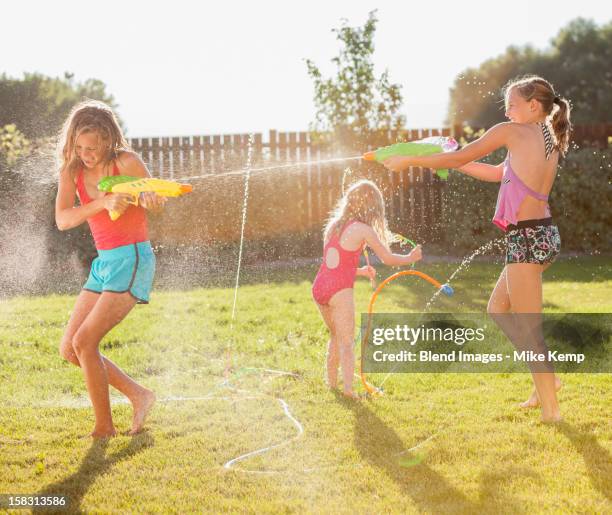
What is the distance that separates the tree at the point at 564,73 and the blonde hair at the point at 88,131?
28322mm

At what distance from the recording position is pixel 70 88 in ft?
90.7

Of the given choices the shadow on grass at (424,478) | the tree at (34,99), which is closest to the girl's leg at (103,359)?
the shadow on grass at (424,478)

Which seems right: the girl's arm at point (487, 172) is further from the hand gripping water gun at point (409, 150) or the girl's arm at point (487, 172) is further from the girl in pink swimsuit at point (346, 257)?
the girl in pink swimsuit at point (346, 257)

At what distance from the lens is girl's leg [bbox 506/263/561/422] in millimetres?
3820

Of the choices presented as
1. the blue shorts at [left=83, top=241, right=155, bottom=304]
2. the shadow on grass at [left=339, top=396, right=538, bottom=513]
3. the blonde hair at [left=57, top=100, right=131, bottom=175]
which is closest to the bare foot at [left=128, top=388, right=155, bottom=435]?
the blue shorts at [left=83, top=241, right=155, bottom=304]

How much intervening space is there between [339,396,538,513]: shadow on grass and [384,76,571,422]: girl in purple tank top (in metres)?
0.78

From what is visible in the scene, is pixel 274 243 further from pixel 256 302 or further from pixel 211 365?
pixel 211 365

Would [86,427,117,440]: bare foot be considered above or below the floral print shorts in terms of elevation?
below

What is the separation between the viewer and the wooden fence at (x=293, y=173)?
11312mm

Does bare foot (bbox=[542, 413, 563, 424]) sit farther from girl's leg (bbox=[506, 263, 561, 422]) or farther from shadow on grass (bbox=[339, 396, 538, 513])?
shadow on grass (bbox=[339, 396, 538, 513])

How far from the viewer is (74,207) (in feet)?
12.1

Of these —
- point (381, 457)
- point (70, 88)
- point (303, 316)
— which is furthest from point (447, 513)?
point (70, 88)

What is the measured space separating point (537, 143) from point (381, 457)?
159 centimetres

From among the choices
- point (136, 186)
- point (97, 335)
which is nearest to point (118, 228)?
point (136, 186)
